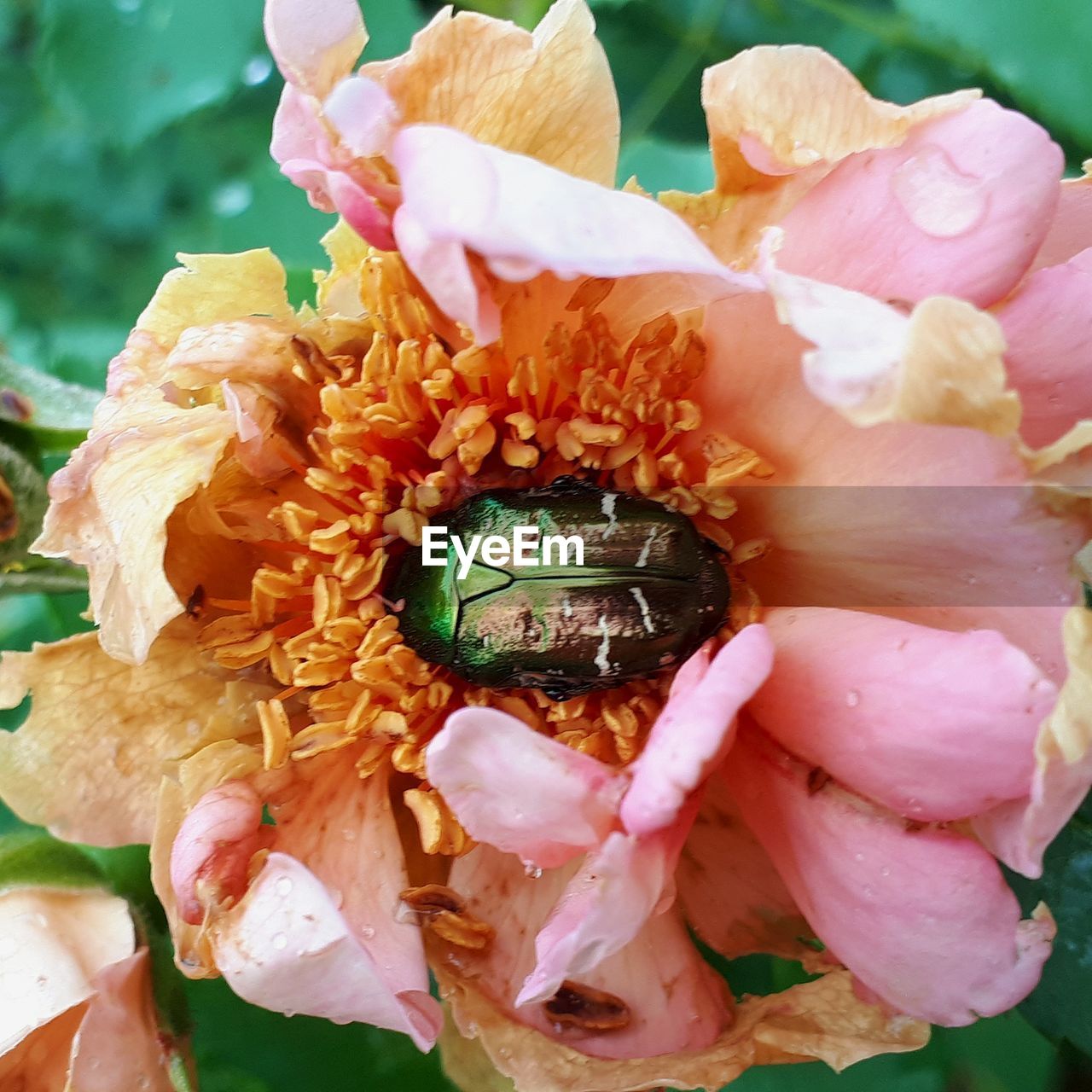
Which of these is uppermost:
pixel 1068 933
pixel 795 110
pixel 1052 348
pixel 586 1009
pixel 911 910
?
pixel 795 110

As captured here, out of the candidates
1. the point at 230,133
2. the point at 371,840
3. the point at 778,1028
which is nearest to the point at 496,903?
the point at 371,840

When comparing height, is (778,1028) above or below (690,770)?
below

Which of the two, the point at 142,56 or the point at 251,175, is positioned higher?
the point at 142,56

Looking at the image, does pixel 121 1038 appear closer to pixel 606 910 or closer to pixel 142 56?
pixel 606 910

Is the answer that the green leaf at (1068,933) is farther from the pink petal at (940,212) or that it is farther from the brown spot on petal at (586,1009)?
the pink petal at (940,212)

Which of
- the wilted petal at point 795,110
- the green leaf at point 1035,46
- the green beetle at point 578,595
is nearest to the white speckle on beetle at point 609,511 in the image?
the green beetle at point 578,595

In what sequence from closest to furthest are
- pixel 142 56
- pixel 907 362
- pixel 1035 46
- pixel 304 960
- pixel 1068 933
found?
pixel 907 362
pixel 304 960
pixel 1068 933
pixel 1035 46
pixel 142 56

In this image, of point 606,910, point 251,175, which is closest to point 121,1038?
point 606,910

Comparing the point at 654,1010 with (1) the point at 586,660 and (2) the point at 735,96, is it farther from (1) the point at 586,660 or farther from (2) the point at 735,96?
(2) the point at 735,96
